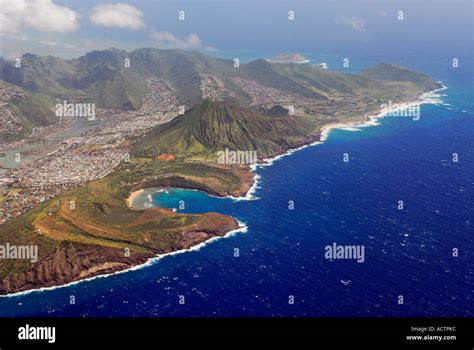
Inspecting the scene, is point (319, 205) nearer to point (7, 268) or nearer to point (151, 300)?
point (151, 300)

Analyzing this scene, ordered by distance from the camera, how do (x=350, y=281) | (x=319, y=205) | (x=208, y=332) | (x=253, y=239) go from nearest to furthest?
1. (x=208, y=332)
2. (x=350, y=281)
3. (x=253, y=239)
4. (x=319, y=205)

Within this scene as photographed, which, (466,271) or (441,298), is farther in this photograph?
(466,271)

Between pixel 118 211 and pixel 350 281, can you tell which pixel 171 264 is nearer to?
pixel 118 211

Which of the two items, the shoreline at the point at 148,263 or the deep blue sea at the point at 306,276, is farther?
the shoreline at the point at 148,263

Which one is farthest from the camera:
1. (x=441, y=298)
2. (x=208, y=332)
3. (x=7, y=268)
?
(x=7, y=268)

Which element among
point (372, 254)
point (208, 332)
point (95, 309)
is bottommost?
point (95, 309)

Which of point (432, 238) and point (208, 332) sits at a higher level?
point (208, 332)

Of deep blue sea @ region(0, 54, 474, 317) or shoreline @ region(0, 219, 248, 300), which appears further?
shoreline @ region(0, 219, 248, 300)

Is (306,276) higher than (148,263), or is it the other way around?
(306,276)

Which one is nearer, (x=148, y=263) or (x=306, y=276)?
(x=306, y=276)

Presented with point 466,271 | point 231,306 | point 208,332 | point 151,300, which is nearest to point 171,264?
point 151,300
